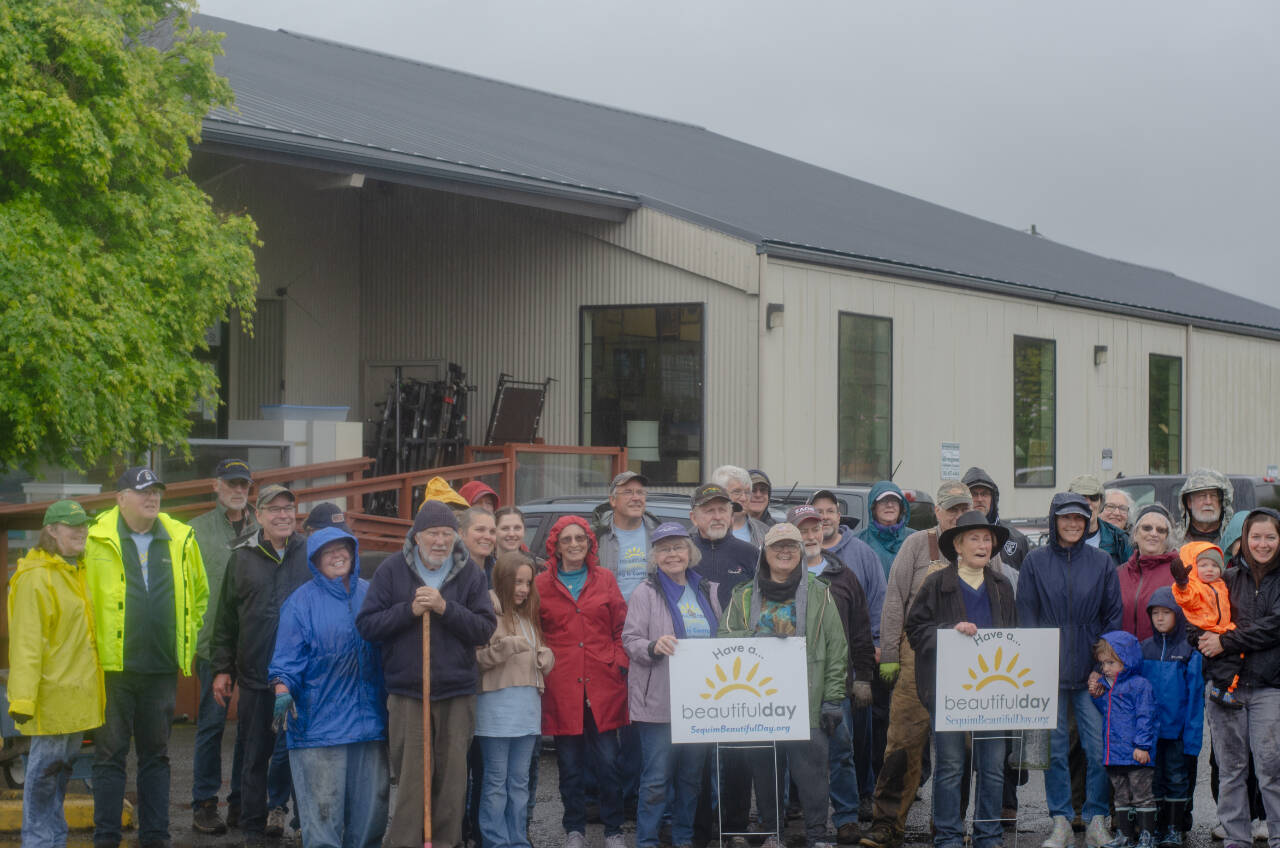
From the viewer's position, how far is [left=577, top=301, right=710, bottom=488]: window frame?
18.6m

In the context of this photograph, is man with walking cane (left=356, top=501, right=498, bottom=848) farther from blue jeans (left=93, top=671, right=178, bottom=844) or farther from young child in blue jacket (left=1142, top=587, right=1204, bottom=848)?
young child in blue jacket (left=1142, top=587, right=1204, bottom=848)

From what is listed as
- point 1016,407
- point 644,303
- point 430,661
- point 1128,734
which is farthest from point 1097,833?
point 1016,407

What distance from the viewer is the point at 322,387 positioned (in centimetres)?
2177

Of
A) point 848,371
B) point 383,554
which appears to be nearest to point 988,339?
point 848,371

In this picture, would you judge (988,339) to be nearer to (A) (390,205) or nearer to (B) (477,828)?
(A) (390,205)

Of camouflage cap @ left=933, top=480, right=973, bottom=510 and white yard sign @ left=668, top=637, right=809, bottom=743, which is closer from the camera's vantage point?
white yard sign @ left=668, top=637, right=809, bottom=743

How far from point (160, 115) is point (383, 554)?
4.51 meters

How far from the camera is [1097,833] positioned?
830 centimetres

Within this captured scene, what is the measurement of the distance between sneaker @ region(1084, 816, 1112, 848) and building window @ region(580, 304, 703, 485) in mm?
10723

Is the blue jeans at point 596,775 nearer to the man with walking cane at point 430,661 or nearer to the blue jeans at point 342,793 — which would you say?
the man with walking cane at point 430,661

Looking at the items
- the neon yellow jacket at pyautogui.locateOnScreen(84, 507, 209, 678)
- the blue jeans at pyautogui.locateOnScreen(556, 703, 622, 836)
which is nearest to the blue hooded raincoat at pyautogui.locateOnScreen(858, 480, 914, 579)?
the blue jeans at pyautogui.locateOnScreen(556, 703, 622, 836)

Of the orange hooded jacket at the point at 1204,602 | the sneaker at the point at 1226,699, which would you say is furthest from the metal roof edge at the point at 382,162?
the sneaker at the point at 1226,699

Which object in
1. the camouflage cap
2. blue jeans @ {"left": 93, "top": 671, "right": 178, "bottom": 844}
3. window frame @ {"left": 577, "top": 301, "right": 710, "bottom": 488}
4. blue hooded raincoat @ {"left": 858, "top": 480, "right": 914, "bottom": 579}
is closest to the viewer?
blue jeans @ {"left": 93, "top": 671, "right": 178, "bottom": 844}

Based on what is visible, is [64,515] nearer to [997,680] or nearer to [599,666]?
[599,666]
